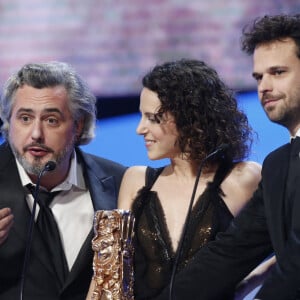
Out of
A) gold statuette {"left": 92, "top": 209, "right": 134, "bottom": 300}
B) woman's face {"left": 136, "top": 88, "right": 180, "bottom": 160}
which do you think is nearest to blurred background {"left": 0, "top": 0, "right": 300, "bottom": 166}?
woman's face {"left": 136, "top": 88, "right": 180, "bottom": 160}

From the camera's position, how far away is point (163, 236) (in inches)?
89.4

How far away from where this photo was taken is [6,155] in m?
2.58

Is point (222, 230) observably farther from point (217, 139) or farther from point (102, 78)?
point (102, 78)

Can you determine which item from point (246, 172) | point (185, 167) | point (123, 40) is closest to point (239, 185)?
point (246, 172)

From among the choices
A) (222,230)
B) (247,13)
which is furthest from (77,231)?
(247,13)

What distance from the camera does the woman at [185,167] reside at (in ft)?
7.39

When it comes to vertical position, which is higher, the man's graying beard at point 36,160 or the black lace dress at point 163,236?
Result: the man's graying beard at point 36,160

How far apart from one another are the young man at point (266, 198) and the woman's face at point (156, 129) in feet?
1.06

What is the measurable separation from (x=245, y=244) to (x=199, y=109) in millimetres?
475

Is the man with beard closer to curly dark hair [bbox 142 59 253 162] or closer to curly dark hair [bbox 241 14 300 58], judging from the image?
curly dark hair [bbox 142 59 253 162]

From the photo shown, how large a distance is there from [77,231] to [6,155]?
34 centimetres

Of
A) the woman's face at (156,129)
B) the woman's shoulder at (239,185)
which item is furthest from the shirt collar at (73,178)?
the woman's shoulder at (239,185)

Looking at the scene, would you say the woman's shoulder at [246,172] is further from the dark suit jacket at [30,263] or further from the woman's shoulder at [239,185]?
the dark suit jacket at [30,263]

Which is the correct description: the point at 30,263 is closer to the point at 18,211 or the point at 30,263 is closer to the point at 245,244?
the point at 18,211
